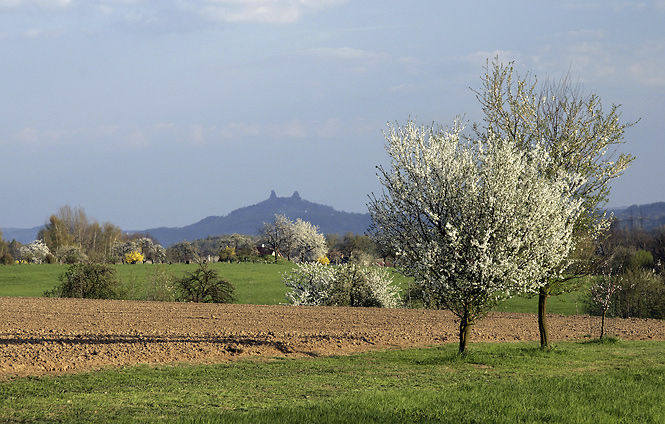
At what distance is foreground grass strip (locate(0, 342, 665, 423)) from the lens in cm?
976

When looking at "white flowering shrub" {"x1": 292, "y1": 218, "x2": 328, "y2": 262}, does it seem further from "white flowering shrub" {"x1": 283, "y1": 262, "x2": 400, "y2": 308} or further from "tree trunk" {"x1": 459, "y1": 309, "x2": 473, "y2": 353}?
"tree trunk" {"x1": 459, "y1": 309, "x2": 473, "y2": 353}

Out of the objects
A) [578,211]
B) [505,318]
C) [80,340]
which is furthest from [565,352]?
[80,340]

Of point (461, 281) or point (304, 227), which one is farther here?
point (304, 227)

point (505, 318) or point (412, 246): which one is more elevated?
point (412, 246)

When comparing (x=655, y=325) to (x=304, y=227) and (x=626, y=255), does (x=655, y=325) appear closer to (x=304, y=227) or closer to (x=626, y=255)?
(x=626, y=255)

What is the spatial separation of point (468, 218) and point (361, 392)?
20.3 feet

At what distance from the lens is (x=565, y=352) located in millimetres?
18219

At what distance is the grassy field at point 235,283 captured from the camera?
142 ft

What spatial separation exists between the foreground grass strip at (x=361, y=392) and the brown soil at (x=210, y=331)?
4.45ft

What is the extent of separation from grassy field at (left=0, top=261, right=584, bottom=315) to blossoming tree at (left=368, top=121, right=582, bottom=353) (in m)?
21.4

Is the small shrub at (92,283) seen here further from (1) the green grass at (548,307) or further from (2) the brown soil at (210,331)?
(1) the green grass at (548,307)

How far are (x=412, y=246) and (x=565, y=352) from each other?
20.8 feet

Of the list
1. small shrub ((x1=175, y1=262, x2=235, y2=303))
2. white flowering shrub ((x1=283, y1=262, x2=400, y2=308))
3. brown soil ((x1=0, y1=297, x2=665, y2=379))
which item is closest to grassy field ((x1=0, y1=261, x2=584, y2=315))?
white flowering shrub ((x1=283, y1=262, x2=400, y2=308))

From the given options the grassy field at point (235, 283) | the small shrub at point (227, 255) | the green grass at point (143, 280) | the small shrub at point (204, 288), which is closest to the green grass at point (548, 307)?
the grassy field at point (235, 283)
